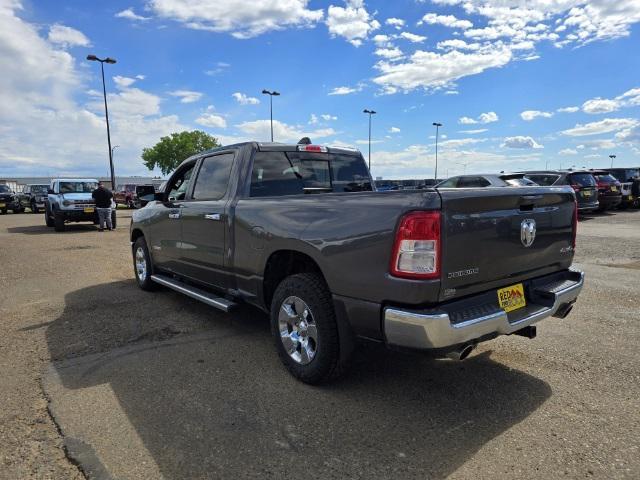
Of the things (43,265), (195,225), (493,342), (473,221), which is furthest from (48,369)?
(43,265)

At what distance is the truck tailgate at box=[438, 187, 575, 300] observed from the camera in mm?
2828

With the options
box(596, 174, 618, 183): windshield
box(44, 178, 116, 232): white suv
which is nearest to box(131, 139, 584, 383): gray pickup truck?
box(44, 178, 116, 232): white suv

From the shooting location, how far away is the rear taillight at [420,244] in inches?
108

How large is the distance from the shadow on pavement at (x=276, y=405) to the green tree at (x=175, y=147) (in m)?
67.8

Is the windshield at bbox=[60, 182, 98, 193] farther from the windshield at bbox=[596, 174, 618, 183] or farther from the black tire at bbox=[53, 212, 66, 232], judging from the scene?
the windshield at bbox=[596, 174, 618, 183]

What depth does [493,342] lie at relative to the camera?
14.4 ft

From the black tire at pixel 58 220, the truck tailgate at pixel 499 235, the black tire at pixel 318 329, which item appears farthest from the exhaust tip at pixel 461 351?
the black tire at pixel 58 220

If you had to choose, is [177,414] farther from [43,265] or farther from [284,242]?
[43,265]

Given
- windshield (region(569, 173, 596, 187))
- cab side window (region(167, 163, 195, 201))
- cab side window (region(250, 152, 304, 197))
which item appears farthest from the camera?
windshield (region(569, 173, 596, 187))

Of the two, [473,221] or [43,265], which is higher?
[473,221]

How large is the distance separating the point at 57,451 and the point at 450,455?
2264 millimetres

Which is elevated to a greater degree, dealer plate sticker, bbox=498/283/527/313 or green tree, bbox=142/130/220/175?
green tree, bbox=142/130/220/175

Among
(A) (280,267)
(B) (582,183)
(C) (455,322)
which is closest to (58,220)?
(A) (280,267)

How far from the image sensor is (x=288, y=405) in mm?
3246
